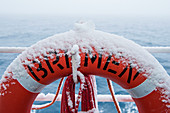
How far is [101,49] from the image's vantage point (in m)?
0.71

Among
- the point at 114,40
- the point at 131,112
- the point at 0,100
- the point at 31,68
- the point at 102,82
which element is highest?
the point at 102,82

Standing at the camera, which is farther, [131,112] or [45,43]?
[131,112]

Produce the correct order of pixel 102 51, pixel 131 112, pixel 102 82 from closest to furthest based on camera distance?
pixel 102 51, pixel 131 112, pixel 102 82

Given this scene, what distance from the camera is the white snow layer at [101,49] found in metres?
0.71

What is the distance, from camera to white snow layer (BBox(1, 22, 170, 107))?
0.71 meters

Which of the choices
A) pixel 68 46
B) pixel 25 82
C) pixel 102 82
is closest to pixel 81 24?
pixel 68 46

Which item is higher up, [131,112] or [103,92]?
[103,92]

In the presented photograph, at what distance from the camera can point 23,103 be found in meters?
0.76

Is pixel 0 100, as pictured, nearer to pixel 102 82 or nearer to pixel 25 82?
pixel 25 82

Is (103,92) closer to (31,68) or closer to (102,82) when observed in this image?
(102,82)

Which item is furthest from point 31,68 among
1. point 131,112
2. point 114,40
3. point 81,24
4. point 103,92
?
point 103,92

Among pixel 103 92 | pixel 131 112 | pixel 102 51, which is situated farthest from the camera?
pixel 103 92

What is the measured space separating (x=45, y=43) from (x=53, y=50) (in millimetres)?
64

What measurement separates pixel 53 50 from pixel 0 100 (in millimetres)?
381
